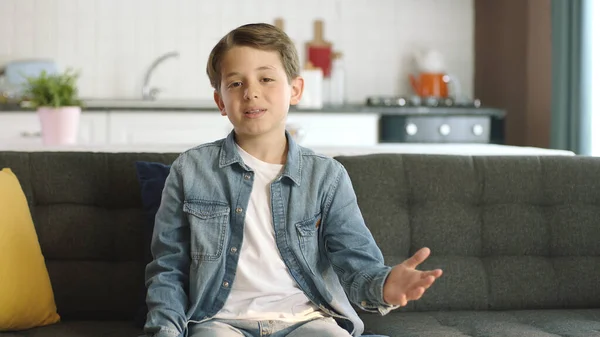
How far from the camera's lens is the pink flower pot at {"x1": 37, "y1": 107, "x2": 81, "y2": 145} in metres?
3.07

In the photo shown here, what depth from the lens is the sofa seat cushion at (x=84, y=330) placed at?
195cm

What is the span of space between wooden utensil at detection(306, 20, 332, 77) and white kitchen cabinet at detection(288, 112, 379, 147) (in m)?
0.83

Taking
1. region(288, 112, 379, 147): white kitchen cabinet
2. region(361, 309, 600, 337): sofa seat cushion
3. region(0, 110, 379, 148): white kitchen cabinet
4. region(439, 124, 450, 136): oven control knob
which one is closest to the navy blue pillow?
region(361, 309, 600, 337): sofa seat cushion

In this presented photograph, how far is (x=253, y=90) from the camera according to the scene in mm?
1842

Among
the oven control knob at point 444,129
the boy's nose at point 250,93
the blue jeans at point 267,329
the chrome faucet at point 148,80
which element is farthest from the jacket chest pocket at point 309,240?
the chrome faucet at point 148,80

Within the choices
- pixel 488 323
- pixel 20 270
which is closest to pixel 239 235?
pixel 20 270

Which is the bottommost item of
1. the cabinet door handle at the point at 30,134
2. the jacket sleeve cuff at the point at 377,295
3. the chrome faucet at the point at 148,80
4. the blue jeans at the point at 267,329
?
the blue jeans at the point at 267,329

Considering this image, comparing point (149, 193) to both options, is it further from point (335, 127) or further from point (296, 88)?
point (335, 127)

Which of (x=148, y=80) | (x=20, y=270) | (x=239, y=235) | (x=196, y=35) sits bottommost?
(x=20, y=270)

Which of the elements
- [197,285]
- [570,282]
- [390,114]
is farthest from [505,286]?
[390,114]

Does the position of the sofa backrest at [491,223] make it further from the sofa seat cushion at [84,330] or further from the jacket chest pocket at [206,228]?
the sofa seat cushion at [84,330]

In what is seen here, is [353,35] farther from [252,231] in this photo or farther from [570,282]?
[252,231]

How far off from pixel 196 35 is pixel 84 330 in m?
3.82

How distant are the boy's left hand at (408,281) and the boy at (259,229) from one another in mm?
46
